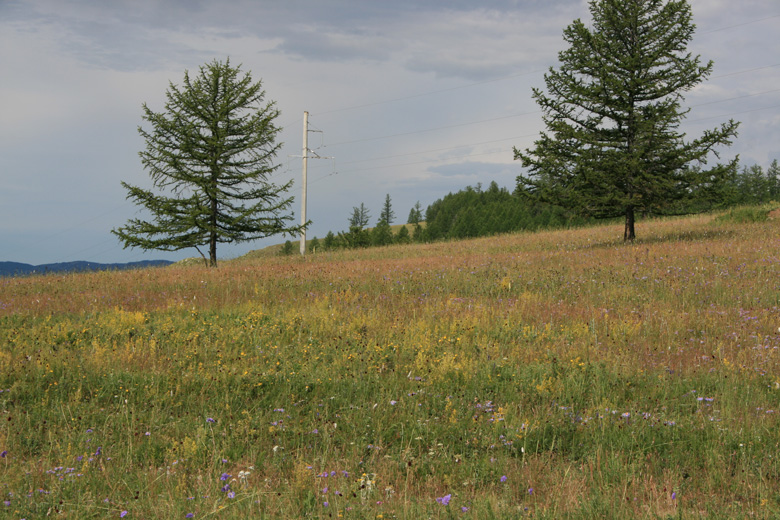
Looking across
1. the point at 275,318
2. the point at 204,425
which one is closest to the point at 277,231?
the point at 275,318

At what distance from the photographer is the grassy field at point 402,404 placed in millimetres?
3426

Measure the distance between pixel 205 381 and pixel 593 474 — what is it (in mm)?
3929

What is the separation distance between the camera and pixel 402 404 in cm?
488

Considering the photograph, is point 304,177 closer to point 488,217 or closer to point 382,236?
point 488,217

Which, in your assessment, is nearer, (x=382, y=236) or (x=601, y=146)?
(x=601, y=146)

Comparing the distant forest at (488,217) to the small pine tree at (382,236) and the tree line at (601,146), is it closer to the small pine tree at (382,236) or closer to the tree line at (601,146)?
the small pine tree at (382,236)

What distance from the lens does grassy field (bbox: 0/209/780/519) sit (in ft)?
11.2

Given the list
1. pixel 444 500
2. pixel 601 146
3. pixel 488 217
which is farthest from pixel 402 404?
pixel 488 217

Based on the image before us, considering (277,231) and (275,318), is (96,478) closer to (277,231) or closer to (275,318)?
(275,318)

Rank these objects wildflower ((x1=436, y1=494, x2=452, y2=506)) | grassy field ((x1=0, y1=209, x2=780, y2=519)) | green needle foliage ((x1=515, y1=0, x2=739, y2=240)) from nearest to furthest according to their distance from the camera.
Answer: wildflower ((x1=436, y1=494, x2=452, y2=506)) < grassy field ((x1=0, y1=209, x2=780, y2=519)) < green needle foliage ((x1=515, y1=0, x2=739, y2=240))

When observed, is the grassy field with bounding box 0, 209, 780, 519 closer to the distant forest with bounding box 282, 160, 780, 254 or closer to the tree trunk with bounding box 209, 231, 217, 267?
the tree trunk with bounding box 209, 231, 217, 267

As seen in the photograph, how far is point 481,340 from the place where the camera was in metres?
6.77

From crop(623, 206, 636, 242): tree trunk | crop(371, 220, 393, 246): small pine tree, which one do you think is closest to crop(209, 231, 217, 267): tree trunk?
crop(623, 206, 636, 242): tree trunk

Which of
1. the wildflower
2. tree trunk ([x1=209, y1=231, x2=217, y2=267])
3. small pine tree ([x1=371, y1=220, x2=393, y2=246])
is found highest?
small pine tree ([x1=371, y1=220, x2=393, y2=246])
